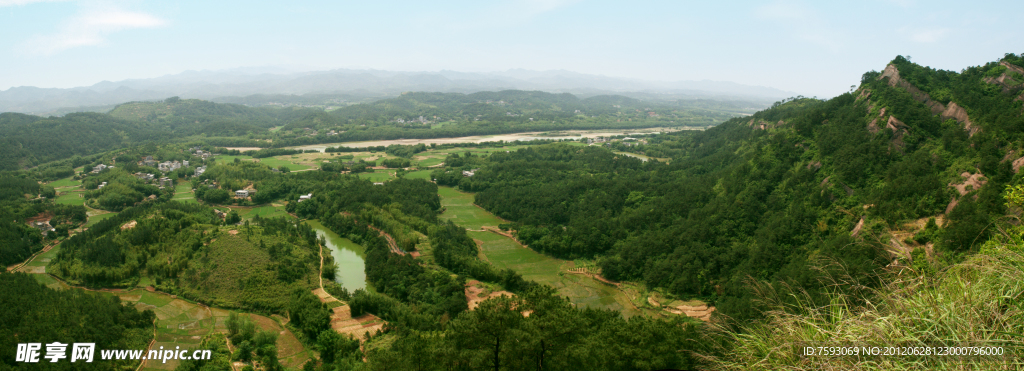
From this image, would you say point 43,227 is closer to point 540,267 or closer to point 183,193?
point 183,193

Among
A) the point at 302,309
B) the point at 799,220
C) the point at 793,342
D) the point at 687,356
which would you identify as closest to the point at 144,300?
the point at 302,309

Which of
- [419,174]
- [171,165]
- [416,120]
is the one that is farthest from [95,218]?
[416,120]

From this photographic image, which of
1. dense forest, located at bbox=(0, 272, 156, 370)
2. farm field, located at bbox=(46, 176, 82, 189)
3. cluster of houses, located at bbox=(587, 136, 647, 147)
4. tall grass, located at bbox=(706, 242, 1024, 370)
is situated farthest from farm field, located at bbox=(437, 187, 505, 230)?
cluster of houses, located at bbox=(587, 136, 647, 147)

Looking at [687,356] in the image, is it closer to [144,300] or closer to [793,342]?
[793,342]

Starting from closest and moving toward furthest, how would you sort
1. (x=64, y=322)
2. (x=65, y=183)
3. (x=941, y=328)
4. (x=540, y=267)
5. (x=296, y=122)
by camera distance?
(x=941, y=328) < (x=64, y=322) < (x=540, y=267) < (x=65, y=183) < (x=296, y=122)

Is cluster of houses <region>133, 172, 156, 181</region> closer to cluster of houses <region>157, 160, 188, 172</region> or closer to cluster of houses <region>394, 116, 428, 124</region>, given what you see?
cluster of houses <region>157, 160, 188, 172</region>
